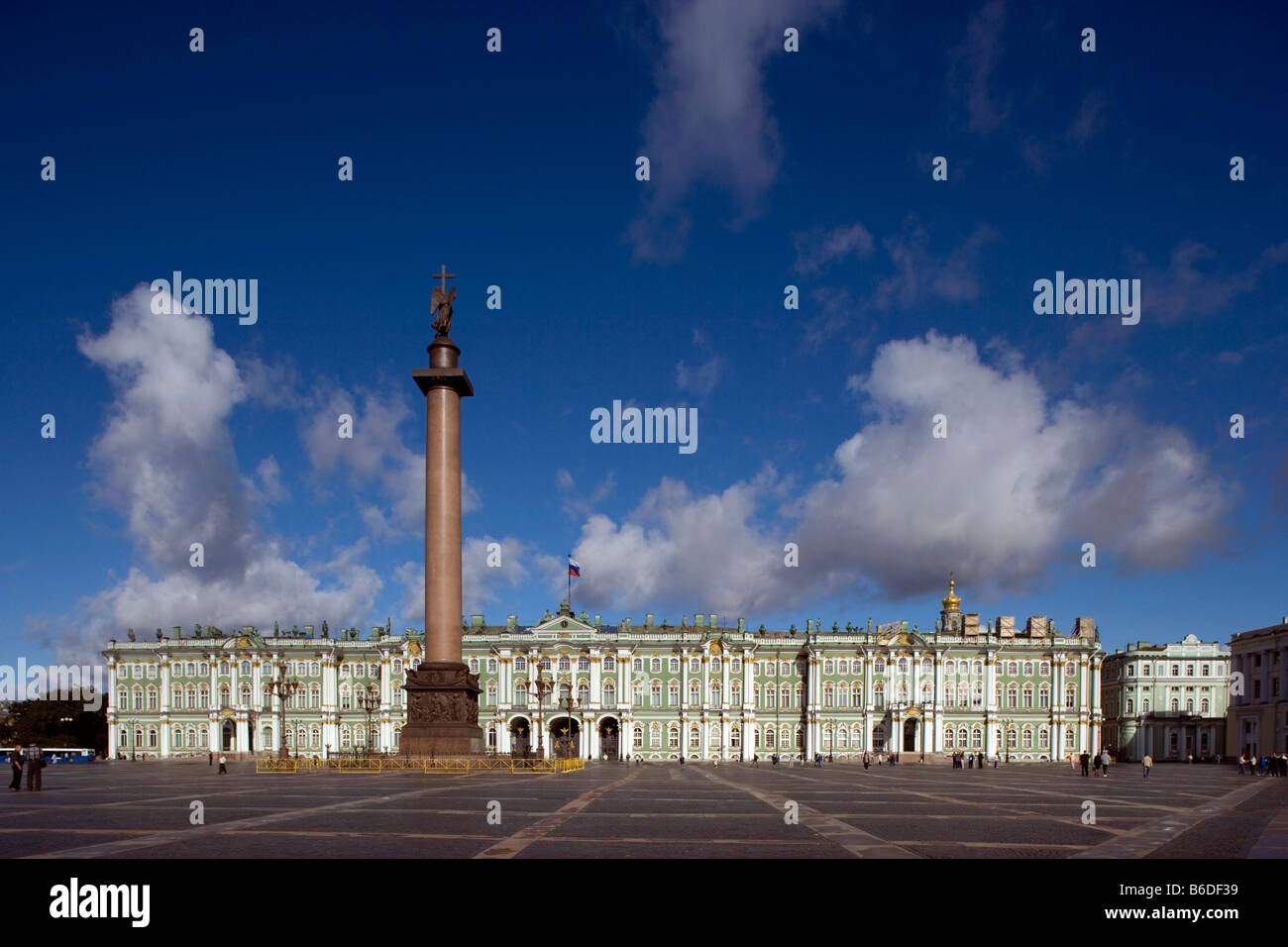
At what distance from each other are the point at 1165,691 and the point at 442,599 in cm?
11229

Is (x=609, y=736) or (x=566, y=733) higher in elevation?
(x=566, y=733)

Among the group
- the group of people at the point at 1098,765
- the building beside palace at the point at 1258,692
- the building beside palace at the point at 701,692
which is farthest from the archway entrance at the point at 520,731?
the building beside palace at the point at 1258,692

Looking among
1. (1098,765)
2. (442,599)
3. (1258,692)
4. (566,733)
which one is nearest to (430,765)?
(442,599)

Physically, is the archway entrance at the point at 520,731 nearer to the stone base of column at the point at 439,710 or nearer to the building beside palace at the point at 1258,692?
the stone base of column at the point at 439,710

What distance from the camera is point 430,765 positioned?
44.3m

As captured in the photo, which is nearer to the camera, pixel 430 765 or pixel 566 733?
pixel 430 765

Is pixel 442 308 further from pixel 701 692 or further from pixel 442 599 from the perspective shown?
pixel 701 692

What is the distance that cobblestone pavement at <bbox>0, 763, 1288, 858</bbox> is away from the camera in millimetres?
16094

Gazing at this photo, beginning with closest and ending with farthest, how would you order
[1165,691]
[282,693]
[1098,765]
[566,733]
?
[1098,765], [282,693], [566,733], [1165,691]

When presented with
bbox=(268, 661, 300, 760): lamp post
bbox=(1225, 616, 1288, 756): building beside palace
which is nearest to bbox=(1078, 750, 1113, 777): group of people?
bbox=(268, 661, 300, 760): lamp post

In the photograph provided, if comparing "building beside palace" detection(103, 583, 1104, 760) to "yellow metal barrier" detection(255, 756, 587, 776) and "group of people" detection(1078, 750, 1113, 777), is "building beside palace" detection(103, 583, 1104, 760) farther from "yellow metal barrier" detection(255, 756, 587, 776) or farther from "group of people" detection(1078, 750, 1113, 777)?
"yellow metal barrier" detection(255, 756, 587, 776)
